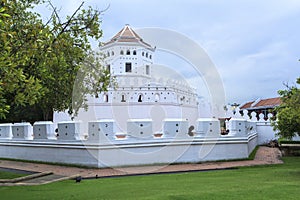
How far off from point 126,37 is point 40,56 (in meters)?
27.6

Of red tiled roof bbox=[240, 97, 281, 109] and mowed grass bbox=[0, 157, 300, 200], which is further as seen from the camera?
red tiled roof bbox=[240, 97, 281, 109]

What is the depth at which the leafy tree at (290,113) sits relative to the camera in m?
8.05

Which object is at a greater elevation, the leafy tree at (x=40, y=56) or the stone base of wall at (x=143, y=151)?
the leafy tree at (x=40, y=56)

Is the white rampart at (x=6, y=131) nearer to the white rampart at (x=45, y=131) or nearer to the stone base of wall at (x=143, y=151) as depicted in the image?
the white rampart at (x=45, y=131)

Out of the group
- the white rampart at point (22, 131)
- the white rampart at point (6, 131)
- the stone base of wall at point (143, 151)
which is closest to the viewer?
the stone base of wall at point (143, 151)

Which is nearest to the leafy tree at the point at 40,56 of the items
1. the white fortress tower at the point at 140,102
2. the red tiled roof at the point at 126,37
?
the white fortress tower at the point at 140,102

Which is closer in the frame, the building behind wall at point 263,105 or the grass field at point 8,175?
the grass field at point 8,175

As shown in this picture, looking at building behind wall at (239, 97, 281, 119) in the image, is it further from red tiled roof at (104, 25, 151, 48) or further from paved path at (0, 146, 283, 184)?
paved path at (0, 146, 283, 184)

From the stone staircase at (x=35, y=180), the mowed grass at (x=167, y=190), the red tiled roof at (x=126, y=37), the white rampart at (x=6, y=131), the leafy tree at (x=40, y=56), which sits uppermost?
the red tiled roof at (x=126, y=37)

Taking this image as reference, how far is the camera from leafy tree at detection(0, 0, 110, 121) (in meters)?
4.77

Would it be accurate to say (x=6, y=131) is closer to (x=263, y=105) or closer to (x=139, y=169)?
(x=139, y=169)

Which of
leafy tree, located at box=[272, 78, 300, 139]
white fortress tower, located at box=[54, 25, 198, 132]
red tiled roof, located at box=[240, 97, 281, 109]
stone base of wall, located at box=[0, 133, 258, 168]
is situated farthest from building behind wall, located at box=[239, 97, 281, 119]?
leafy tree, located at box=[272, 78, 300, 139]

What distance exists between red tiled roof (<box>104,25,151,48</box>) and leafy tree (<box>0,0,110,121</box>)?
2308cm

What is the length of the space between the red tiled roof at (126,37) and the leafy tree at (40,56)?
75.7 ft
